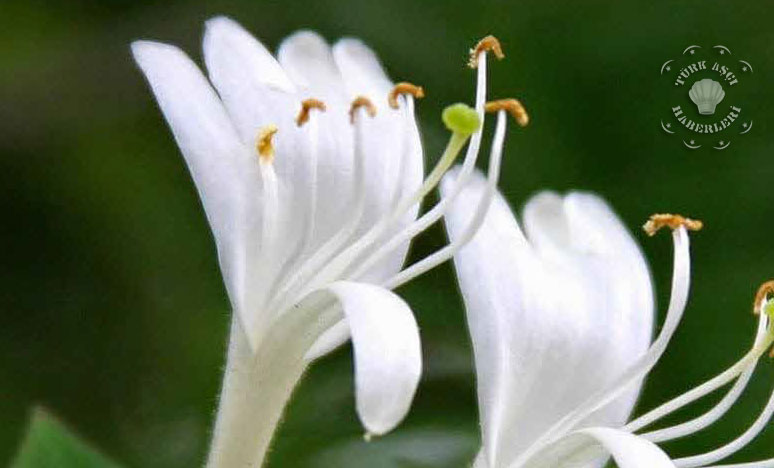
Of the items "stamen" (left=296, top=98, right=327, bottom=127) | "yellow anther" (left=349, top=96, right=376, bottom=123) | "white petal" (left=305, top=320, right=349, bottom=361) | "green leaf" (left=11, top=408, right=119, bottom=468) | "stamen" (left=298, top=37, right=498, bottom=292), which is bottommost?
"green leaf" (left=11, top=408, right=119, bottom=468)

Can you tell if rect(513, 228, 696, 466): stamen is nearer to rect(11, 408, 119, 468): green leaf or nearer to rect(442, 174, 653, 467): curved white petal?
rect(442, 174, 653, 467): curved white petal

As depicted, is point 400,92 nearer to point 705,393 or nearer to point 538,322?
Answer: point 538,322

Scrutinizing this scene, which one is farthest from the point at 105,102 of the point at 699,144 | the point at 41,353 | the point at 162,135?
the point at 699,144

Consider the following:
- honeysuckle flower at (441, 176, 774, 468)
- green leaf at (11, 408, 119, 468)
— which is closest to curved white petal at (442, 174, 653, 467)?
honeysuckle flower at (441, 176, 774, 468)

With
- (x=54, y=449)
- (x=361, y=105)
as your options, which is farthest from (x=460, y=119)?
(x=54, y=449)

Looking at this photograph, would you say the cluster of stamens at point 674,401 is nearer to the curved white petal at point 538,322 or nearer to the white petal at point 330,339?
the curved white petal at point 538,322

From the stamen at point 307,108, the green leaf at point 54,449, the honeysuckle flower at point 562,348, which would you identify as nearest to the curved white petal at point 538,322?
the honeysuckle flower at point 562,348
